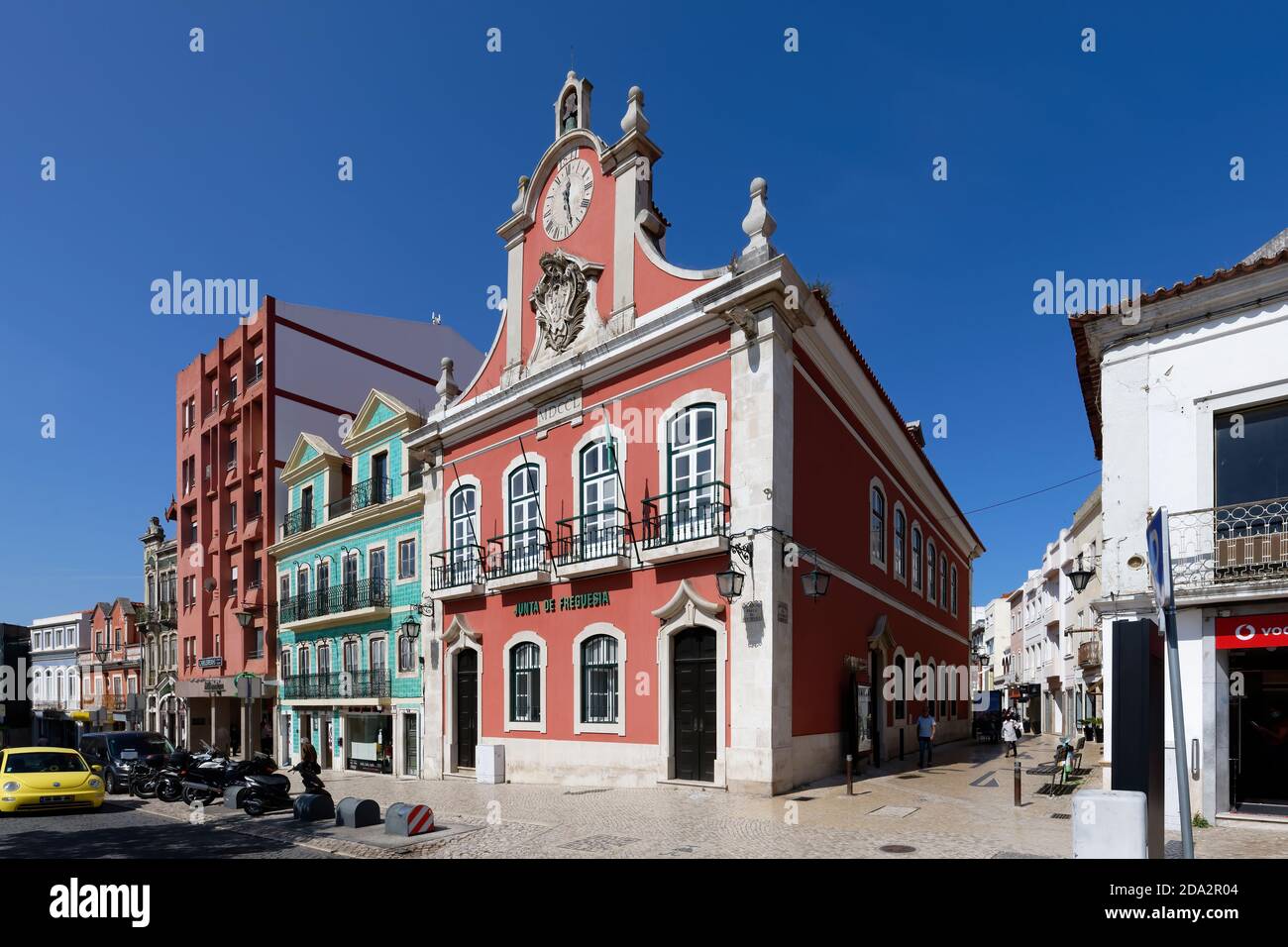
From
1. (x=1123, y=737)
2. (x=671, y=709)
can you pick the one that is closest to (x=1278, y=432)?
(x=1123, y=737)

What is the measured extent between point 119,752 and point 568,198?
687 inches

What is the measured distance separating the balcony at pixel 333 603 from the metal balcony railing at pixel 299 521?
8.22 feet

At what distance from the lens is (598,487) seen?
18.7 m

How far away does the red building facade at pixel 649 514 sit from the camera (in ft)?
51.5

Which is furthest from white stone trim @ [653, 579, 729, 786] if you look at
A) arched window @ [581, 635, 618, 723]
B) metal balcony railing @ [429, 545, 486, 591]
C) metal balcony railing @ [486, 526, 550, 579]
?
metal balcony railing @ [429, 545, 486, 591]

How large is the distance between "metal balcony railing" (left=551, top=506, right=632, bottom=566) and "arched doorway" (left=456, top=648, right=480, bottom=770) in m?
4.52

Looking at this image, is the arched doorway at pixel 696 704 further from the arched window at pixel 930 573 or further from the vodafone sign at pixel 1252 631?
the arched window at pixel 930 573

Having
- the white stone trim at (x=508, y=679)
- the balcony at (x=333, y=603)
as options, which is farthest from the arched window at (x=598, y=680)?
the balcony at (x=333, y=603)

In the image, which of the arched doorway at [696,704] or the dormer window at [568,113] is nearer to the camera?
the arched doorway at [696,704]

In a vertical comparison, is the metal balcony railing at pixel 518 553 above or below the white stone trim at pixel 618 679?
above

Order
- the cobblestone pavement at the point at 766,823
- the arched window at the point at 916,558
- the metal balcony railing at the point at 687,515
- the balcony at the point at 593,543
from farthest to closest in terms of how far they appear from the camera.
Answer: the arched window at the point at 916,558 → the balcony at the point at 593,543 → the metal balcony railing at the point at 687,515 → the cobblestone pavement at the point at 766,823

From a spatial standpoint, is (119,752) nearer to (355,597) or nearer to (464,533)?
(355,597)

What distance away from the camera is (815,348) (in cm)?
1775

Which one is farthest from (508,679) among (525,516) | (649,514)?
(649,514)
